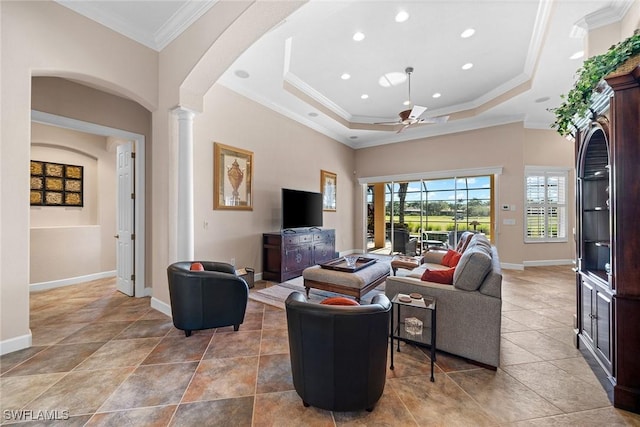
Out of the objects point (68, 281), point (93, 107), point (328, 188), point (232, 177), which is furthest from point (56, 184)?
point (328, 188)

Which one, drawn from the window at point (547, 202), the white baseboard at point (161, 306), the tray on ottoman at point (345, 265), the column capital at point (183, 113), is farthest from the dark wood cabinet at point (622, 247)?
the window at point (547, 202)

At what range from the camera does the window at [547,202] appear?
6.27 m

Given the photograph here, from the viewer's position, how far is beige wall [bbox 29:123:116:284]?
4.43 m

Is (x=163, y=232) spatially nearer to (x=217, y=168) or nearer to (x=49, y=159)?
(x=217, y=168)

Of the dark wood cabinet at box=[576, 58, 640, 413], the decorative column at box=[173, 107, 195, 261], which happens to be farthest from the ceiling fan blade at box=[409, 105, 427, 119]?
the decorative column at box=[173, 107, 195, 261]

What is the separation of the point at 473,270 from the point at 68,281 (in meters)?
6.39

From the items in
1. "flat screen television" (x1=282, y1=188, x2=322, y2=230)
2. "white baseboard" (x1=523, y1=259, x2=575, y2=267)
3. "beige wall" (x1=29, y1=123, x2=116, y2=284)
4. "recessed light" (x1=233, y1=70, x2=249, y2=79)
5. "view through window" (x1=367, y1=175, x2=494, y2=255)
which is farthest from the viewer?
"view through window" (x1=367, y1=175, x2=494, y2=255)

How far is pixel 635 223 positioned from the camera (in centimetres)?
172

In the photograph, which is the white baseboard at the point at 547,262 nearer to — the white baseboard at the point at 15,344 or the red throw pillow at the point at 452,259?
the red throw pillow at the point at 452,259

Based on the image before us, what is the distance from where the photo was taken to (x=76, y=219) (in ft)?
16.9

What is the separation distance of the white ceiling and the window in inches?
50.3

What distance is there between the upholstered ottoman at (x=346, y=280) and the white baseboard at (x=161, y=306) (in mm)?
1807

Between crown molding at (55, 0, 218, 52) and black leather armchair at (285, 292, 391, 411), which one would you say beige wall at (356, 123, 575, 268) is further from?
crown molding at (55, 0, 218, 52)

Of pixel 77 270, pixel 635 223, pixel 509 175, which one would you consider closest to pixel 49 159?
pixel 77 270
